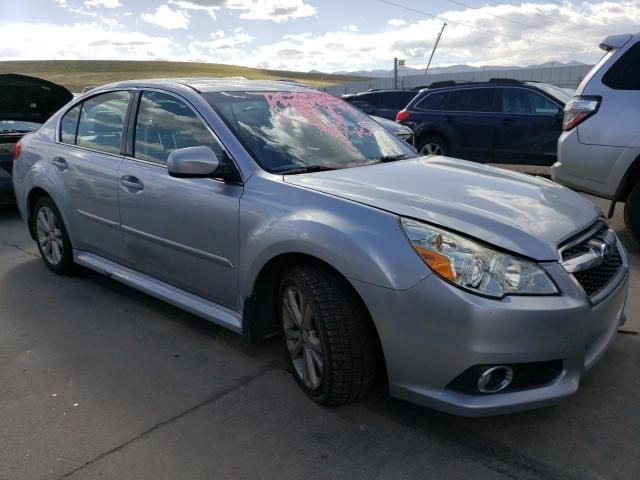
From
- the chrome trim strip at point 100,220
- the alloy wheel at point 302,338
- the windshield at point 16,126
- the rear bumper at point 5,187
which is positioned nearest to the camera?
the alloy wheel at point 302,338

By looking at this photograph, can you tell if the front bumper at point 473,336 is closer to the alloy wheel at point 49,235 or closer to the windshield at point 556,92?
the alloy wheel at point 49,235

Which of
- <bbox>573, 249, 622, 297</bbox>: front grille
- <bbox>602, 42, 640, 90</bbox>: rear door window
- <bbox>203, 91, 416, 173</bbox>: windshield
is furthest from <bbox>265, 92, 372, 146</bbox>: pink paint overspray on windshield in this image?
<bbox>602, 42, 640, 90</bbox>: rear door window

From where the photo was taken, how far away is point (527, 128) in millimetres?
8867

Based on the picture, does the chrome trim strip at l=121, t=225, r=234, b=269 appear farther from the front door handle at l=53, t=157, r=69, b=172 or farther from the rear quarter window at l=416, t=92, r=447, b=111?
the rear quarter window at l=416, t=92, r=447, b=111

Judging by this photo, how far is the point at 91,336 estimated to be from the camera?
12.3 ft

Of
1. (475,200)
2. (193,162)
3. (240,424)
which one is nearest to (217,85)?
(193,162)

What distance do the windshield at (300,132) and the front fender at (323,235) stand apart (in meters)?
0.27

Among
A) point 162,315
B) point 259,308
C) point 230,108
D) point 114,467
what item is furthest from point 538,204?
point 162,315

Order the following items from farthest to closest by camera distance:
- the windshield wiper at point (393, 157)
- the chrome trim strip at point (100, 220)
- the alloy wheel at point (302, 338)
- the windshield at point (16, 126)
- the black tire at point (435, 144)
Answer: the black tire at point (435, 144) < the windshield at point (16, 126) < the chrome trim strip at point (100, 220) < the windshield wiper at point (393, 157) < the alloy wheel at point (302, 338)

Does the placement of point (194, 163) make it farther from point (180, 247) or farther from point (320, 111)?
point (320, 111)

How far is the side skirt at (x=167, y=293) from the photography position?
3.22m

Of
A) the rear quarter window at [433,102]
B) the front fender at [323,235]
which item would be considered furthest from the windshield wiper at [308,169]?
the rear quarter window at [433,102]

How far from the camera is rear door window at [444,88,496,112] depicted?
9414 mm

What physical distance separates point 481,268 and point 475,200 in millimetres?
536
